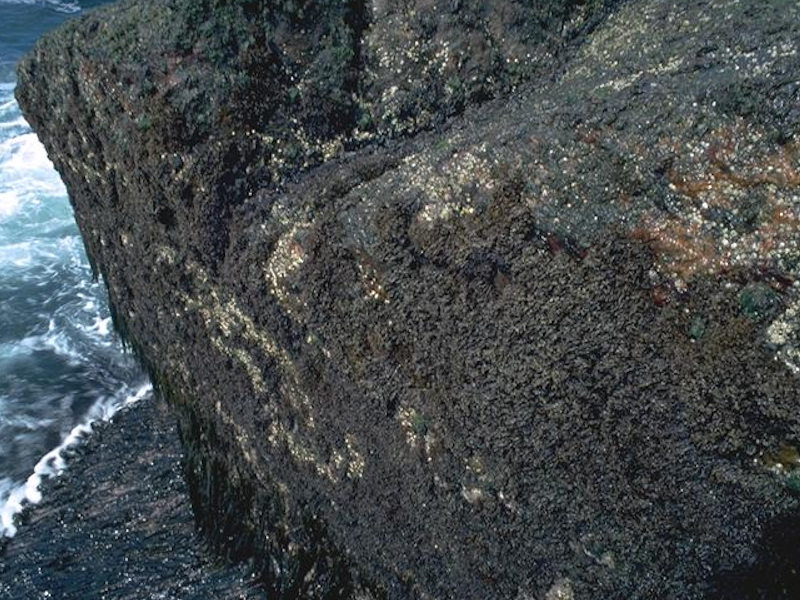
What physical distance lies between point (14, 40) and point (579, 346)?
39.1ft

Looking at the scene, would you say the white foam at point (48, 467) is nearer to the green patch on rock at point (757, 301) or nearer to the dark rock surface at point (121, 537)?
the dark rock surface at point (121, 537)

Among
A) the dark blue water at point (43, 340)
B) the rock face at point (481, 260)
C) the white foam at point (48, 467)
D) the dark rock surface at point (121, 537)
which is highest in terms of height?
the rock face at point (481, 260)

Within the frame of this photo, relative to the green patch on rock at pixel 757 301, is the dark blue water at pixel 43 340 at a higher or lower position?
lower

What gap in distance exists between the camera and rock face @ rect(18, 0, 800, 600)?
1.63 metres

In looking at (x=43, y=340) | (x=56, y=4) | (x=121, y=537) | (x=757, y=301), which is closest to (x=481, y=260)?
(x=757, y=301)

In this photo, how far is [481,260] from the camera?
6.12ft

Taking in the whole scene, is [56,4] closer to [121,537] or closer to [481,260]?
[121,537]

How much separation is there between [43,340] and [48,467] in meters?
1.60

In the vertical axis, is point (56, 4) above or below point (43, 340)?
above

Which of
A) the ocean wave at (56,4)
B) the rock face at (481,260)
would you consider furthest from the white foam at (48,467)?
the ocean wave at (56,4)

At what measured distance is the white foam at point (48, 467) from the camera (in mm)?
4035

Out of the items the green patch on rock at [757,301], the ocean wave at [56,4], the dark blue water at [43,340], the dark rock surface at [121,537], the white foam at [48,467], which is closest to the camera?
the green patch on rock at [757,301]

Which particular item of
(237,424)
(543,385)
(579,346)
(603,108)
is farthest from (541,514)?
(237,424)

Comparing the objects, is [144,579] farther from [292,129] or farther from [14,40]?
[14,40]
